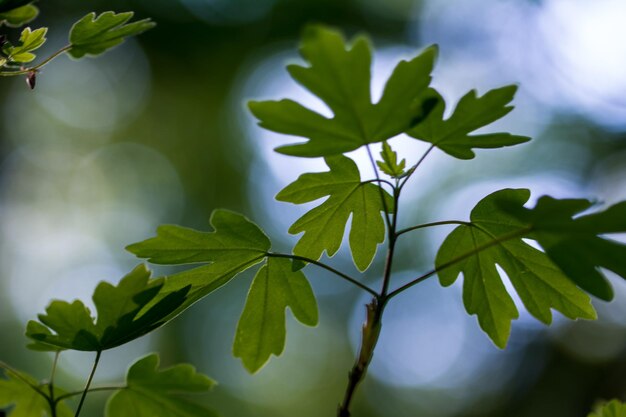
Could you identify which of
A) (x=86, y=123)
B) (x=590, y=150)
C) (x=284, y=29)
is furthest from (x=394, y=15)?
(x=86, y=123)

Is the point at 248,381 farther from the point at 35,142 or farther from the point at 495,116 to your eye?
the point at 495,116

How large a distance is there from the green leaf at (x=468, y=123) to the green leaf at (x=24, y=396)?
28.3 inches

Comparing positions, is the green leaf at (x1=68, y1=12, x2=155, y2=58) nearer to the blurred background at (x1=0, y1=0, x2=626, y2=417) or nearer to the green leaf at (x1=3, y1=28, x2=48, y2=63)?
the green leaf at (x1=3, y1=28, x2=48, y2=63)

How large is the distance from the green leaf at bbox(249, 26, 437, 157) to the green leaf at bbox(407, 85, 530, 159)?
2.0 inches

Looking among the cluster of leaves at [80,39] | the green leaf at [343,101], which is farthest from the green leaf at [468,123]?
the cluster of leaves at [80,39]

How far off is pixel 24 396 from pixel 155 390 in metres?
0.21

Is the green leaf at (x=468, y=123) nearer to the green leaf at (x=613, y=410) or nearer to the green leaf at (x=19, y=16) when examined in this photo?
the green leaf at (x=613, y=410)

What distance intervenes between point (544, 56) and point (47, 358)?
1080cm

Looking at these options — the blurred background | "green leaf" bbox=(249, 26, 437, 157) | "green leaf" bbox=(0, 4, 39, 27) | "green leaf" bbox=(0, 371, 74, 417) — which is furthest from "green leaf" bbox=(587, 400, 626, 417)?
the blurred background

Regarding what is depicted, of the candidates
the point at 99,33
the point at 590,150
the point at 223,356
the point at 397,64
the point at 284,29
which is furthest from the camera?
the point at 284,29

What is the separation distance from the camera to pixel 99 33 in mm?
1142

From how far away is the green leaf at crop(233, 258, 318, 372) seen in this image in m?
1.21

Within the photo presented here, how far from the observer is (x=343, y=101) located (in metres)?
0.95

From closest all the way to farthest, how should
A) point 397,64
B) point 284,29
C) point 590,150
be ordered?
1. point 397,64
2. point 590,150
3. point 284,29
